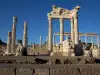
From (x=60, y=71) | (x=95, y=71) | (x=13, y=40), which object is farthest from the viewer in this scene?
(x=13, y=40)

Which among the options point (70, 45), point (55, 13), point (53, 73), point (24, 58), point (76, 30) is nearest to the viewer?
point (53, 73)

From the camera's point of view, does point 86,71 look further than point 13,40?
No

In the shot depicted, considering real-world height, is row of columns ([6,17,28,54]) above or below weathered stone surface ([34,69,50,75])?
above

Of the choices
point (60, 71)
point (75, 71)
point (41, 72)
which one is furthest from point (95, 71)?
point (41, 72)

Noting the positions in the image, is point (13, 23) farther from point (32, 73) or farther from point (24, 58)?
point (32, 73)

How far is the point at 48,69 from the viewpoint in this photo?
6648 millimetres

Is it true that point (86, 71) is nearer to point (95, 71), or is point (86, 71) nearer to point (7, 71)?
point (95, 71)

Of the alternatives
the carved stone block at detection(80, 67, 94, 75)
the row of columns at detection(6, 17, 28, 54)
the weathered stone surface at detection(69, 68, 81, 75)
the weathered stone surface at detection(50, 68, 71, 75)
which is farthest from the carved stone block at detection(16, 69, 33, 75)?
the row of columns at detection(6, 17, 28, 54)

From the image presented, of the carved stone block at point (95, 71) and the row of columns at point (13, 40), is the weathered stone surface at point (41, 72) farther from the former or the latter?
the row of columns at point (13, 40)

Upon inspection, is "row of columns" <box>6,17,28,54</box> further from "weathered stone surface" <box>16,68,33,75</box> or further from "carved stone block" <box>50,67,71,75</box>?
"carved stone block" <box>50,67,71,75</box>

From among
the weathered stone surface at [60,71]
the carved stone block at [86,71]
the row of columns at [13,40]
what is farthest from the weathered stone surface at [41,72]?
the row of columns at [13,40]

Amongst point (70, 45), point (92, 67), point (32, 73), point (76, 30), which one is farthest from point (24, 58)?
point (76, 30)

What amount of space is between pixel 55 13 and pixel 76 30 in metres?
6.38

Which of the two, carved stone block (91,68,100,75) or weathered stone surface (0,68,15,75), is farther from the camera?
carved stone block (91,68,100,75)
